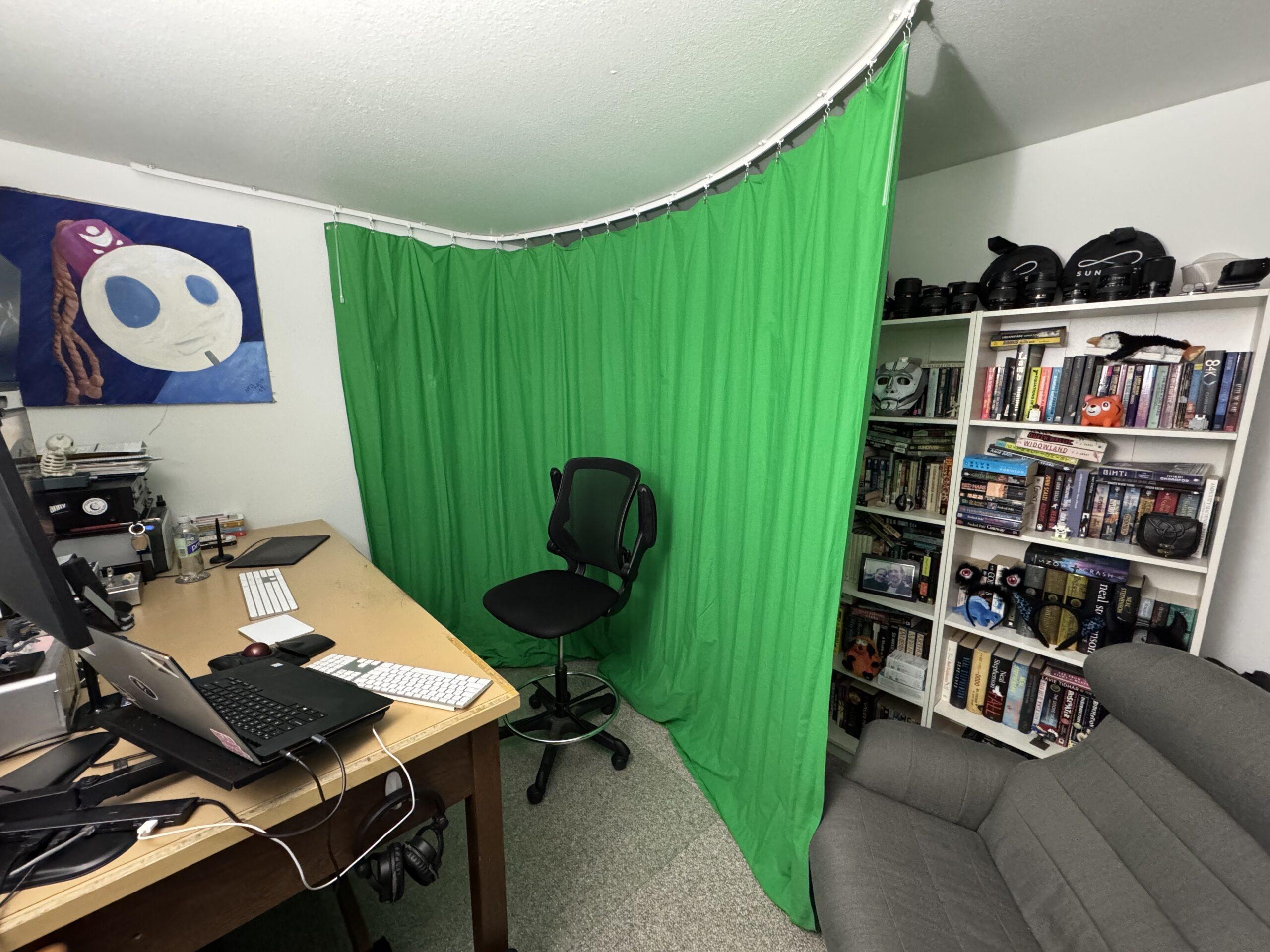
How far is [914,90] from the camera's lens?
→ 144 centimetres

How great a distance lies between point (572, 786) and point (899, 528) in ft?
5.48

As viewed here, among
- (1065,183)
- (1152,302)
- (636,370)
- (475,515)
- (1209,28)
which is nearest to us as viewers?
(1209,28)

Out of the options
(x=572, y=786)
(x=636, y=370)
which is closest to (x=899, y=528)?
(x=636, y=370)

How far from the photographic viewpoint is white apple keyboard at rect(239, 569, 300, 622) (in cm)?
139

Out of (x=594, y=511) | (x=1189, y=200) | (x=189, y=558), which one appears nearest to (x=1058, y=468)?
(x=1189, y=200)

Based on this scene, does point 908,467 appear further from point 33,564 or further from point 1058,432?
point 33,564

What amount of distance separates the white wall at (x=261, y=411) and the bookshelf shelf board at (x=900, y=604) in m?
2.45

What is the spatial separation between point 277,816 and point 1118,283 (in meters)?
2.38

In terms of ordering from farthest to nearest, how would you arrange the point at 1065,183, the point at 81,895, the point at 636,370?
the point at 636,370, the point at 1065,183, the point at 81,895

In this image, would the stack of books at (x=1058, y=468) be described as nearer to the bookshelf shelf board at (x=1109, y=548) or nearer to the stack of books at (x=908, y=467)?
the bookshelf shelf board at (x=1109, y=548)

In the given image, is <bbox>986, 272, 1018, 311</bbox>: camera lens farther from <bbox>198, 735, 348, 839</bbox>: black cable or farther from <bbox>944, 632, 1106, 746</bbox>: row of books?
<bbox>198, 735, 348, 839</bbox>: black cable

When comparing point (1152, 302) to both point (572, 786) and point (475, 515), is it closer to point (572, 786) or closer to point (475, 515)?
point (572, 786)

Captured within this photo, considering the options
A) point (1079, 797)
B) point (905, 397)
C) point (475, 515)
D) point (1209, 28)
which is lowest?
point (1079, 797)

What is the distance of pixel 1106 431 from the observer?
4.79 ft
